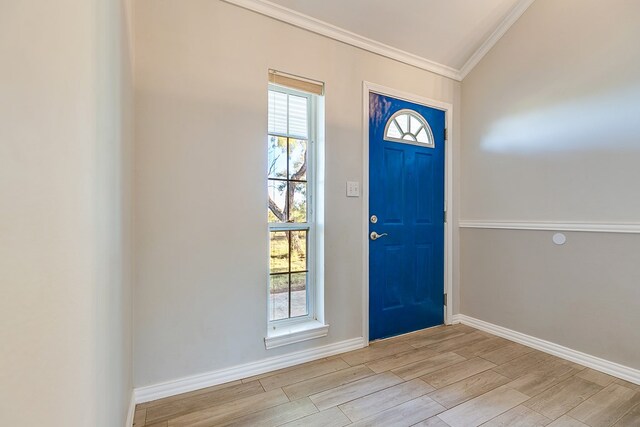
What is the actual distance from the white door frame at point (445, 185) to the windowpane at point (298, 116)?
500mm

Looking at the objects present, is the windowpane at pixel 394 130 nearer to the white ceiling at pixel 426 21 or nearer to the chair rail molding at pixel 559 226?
the white ceiling at pixel 426 21

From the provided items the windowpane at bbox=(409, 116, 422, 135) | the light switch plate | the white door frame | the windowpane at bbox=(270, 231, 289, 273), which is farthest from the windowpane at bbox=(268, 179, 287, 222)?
the windowpane at bbox=(409, 116, 422, 135)

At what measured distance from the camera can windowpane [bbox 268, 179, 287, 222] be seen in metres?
2.08

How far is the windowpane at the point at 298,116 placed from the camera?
2.16 meters

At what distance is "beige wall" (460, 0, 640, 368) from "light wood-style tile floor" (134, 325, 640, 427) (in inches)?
17.1

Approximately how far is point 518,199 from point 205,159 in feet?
8.41

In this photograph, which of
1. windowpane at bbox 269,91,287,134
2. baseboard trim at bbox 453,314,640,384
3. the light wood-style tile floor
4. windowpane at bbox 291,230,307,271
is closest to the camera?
the light wood-style tile floor

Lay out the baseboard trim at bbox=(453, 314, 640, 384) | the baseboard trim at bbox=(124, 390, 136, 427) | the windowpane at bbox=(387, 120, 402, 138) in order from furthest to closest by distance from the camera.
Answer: the windowpane at bbox=(387, 120, 402, 138), the baseboard trim at bbox=(453, 314, 640, 384), the baseboard trim at bbox=(124, 390, 136, 427)

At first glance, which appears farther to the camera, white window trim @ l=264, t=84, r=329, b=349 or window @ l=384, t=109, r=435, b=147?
window @ l=384, t=109, r=435, b=147

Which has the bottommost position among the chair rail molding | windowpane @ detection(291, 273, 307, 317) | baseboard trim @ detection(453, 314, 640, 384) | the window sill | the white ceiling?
baseboard trim @ detection(453, 314, 640, 384)

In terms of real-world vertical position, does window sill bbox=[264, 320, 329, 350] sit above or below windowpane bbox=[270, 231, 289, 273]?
below

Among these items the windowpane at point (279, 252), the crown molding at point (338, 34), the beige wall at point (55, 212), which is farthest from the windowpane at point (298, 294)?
the crown molding at point (338, 34)

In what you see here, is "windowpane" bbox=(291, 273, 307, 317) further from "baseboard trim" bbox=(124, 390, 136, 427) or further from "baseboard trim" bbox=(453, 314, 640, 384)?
"baseboard trim" bbox=(453, 314, 640, 384)

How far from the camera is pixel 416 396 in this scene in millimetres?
1710
